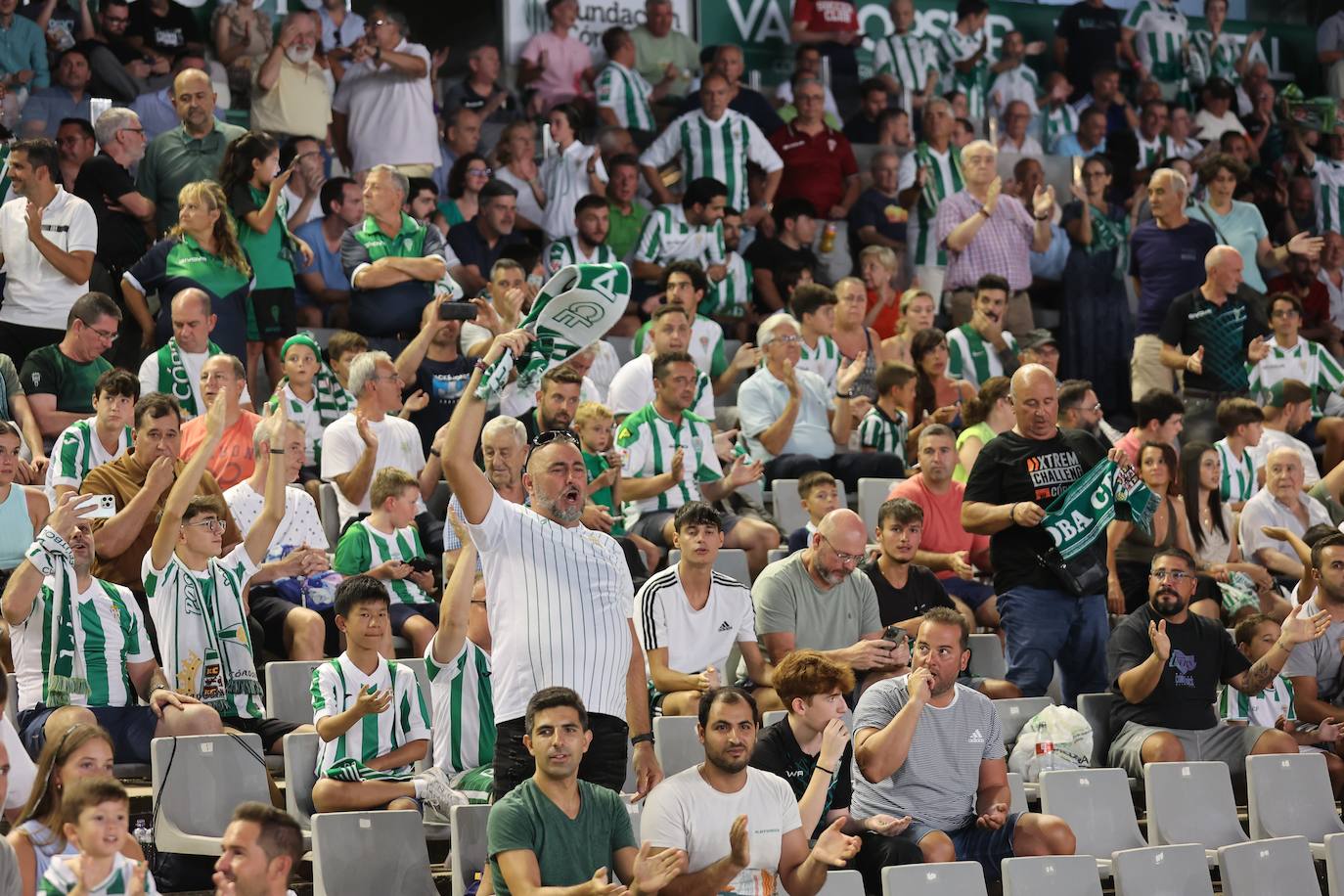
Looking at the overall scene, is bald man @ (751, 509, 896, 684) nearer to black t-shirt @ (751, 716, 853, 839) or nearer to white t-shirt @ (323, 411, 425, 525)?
black t-shirt @ (751, 716, 853, 839)

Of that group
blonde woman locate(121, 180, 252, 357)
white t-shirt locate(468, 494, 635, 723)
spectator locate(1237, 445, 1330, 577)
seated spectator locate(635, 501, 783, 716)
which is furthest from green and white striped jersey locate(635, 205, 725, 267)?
white t-shirt locate(468, 494, 635, 723)

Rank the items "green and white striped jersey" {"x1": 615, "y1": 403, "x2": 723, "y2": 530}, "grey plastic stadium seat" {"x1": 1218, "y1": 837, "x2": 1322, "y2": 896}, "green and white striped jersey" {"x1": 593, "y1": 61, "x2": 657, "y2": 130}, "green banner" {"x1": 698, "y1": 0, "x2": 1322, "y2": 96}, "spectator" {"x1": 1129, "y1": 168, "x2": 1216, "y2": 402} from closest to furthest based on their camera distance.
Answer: "grey plastic stadium seat" {"x1": 1218, "y1": 837, "x2": 1322, "y2": 896} < "green and white striped jersey" {"x1": 615, "y1": 403, "x2": 723, "y2": 530} < "spectator" {"x1": 1129, "y1": 168, "x2": 1216, "y2": 402} < "green and white striped jersey" {"x1": 593, "y1": 61, "x2": 657, "y2": 130} < "green banner" {"x1": 698, "y1": 0, "x2": 1322, "y2": 96}

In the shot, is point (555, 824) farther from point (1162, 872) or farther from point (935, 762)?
point (1162, 872)

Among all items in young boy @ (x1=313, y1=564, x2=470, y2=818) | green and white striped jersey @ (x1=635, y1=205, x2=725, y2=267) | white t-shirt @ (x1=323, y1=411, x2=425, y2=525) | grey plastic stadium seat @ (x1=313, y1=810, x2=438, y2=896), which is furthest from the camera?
green and white striped jersey @ (x1=635, y1=205, x2=725, y2=267)

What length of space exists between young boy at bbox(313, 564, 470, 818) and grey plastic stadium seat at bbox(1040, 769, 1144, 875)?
7.00ft

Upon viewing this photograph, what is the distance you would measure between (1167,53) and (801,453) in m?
7.05

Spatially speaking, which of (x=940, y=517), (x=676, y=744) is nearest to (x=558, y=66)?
(x=940, y=517)

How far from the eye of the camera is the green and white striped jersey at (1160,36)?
15.1 m

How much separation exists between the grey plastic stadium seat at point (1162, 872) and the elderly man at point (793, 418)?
350 cm

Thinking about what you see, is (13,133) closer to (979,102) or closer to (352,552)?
(352,552)

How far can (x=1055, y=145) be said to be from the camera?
1435cm

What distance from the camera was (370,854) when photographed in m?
5.85

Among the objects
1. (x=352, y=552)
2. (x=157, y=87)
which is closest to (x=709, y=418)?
(x=352, y=552)

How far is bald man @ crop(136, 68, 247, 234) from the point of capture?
9617mm
